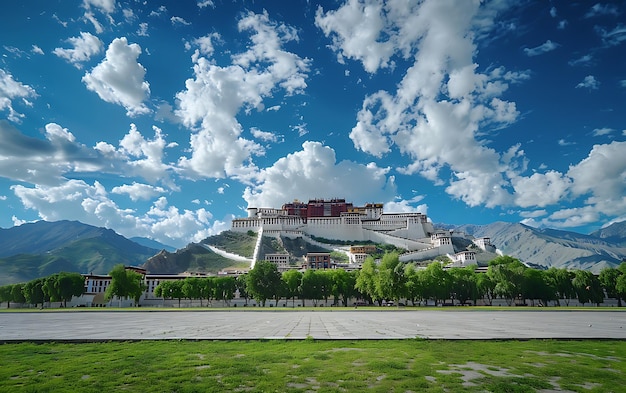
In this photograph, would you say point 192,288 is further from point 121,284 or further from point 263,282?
point 263,282

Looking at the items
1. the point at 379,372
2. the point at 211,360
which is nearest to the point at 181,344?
the point at 211,360

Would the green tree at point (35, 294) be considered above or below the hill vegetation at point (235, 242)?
below

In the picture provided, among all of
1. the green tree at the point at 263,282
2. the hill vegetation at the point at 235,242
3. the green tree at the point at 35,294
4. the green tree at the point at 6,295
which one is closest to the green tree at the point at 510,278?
the green tree at the point at 263,282

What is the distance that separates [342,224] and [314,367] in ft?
536

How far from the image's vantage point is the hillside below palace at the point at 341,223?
539ft

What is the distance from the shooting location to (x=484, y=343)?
13.9m

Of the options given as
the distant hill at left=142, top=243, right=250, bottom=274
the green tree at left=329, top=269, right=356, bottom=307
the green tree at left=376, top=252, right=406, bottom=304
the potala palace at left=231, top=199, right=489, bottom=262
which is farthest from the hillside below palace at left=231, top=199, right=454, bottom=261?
the green tree at left=376, top=252, right=406, bottom=304

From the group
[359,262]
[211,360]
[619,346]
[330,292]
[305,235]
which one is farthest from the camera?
[305,235]

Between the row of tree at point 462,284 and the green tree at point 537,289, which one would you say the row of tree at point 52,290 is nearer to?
the row of tree at point 462,284

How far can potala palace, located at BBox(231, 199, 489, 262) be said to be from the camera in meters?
164

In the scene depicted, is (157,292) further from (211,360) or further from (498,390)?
(498,390)

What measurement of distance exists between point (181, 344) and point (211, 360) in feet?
13.7

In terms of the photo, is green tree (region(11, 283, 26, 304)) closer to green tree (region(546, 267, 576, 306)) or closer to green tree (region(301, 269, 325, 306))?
green tree (region(301, 269, 325, 306))

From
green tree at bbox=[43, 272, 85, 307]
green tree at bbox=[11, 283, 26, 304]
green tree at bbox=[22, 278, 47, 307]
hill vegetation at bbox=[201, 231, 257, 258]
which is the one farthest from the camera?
hill vegetation at bbox=[201, 231, 257, 258]
